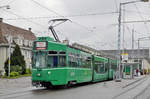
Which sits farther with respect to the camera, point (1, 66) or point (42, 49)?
point (1, 66)

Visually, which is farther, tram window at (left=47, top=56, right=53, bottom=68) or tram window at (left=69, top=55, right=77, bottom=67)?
tram window at (left=69, top=55, right=77, bottom=67)

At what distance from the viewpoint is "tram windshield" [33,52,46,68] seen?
18.5m

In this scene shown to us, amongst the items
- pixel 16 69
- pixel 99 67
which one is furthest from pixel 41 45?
pixel 16 69

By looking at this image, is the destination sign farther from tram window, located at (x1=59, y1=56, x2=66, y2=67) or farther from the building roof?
the building roof

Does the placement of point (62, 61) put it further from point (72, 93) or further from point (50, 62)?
point (72, 93)

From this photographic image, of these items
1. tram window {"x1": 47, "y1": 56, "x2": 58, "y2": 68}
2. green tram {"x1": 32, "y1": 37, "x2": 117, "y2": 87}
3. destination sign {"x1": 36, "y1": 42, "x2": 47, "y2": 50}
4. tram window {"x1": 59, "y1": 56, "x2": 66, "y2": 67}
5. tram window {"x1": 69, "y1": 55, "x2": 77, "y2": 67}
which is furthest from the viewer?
tram window {"x1": 69, "y1": 55, "x2": 77, "y2": 67}

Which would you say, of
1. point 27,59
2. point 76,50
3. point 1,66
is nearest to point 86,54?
point 76,50

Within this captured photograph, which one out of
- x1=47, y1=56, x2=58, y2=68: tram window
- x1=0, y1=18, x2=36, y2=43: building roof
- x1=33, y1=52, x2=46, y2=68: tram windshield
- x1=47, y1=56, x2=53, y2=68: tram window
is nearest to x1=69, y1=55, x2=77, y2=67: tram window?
x1=47, y1=56, x2=58, y2=68: tram window

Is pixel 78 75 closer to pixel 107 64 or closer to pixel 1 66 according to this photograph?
pixel 107 64

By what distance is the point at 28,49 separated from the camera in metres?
59.8

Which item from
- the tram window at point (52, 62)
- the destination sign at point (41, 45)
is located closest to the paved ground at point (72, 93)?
the tram window at point (52, 62)

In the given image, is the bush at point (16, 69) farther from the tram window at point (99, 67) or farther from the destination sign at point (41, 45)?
the destination sign at point (41, 45)

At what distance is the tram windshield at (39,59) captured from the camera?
60.8 ft

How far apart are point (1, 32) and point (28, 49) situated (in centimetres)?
837
